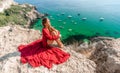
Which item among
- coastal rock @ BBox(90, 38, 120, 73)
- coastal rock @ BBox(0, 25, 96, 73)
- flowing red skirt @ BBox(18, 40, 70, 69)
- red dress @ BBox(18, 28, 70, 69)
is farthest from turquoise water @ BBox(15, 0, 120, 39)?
coastal rock @ BBox(90, 38, 120, 73)

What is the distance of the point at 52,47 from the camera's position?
11.2 m

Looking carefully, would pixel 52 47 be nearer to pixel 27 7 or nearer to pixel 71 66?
pixel 71 66

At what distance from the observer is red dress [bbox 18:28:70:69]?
10359 mm

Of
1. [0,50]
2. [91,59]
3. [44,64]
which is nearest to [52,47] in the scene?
[44,64]

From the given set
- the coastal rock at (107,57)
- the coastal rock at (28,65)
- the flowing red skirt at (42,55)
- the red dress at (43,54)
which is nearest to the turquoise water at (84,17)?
the coastal rock at (28,65)

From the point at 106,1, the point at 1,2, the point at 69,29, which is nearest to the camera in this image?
the point at 69,29

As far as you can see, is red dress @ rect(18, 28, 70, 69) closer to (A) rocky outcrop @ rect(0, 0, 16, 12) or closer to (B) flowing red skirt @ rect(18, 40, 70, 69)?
(B) flowing red skirt @ rect(18, 40, 70, 69)

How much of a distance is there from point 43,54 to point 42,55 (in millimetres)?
85

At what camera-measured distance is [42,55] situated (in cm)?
1066

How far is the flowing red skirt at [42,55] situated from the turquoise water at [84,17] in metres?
49.7

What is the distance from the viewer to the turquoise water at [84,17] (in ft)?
215

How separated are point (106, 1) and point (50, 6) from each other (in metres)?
23.7

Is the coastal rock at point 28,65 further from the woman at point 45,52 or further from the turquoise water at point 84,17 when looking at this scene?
the turquoise water at point 84,17

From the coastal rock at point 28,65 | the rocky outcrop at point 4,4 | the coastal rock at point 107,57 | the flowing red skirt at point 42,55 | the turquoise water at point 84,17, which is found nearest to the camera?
the coastal rock at point 107,57
